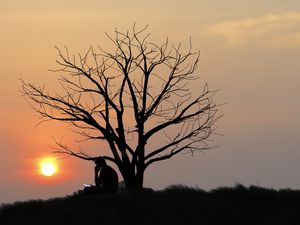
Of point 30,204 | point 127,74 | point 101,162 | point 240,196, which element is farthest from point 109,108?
point 240,196

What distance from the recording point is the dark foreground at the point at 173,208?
2628 cm

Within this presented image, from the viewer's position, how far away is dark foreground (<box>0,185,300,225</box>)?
86.2ft

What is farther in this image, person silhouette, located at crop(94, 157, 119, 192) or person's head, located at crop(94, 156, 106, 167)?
person's head, located at crop(94, 156, 106, 167)

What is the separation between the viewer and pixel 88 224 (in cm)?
2644

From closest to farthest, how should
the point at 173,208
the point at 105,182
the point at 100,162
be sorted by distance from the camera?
1. the point at 173,208
2. the point at 105,182
3. the point at 100,162

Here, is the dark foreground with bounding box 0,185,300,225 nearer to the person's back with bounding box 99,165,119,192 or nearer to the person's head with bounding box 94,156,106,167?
the person's back with bounding box 99,165,119,192

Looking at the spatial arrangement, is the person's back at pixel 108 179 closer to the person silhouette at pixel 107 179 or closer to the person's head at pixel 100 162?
the person silhouette at pixel 107 179

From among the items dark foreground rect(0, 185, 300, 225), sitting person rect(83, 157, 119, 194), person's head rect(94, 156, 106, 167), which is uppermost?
person's head rect(94, 156, 106, 167)

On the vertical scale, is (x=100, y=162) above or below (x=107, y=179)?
above

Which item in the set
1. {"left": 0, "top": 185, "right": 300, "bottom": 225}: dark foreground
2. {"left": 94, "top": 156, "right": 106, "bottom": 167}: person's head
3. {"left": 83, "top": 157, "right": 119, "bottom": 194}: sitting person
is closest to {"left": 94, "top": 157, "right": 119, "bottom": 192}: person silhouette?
{"left": 83, "top": 157, "right": 119, "bottom": 194}: sitting person

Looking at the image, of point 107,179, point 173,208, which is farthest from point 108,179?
point 173,208

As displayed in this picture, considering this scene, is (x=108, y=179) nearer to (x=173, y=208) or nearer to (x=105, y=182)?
(x=105, y=182)

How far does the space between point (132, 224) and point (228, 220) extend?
287 cm

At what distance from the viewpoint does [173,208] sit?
2711 centimetres
